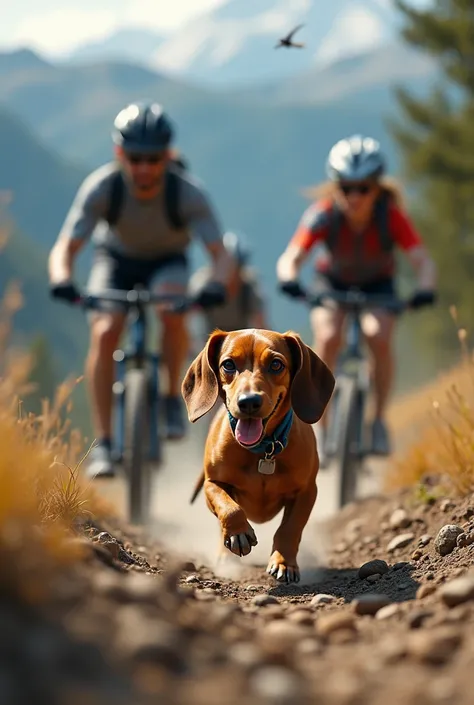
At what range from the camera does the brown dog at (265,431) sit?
13.8 feet

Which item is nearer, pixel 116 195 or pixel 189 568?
pixel 189 568

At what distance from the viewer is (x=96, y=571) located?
9.43 feet

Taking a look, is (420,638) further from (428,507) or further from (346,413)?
(346,413)

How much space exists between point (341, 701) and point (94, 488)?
431 cm

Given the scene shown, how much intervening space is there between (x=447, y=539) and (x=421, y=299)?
3.12 meters

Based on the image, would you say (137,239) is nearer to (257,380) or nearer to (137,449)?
(137,449)

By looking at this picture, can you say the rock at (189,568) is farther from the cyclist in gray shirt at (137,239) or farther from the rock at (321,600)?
the cyclist in gray shirt at (137,239)

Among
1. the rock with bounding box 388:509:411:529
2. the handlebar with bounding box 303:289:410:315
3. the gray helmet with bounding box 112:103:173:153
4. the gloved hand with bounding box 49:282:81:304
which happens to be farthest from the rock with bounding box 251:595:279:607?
the gray helmet with bounding box 112:103:173:153

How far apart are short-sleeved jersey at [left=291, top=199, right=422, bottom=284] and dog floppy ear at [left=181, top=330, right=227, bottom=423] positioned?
303 centimetres

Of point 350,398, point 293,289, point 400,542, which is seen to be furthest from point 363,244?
point 400,542

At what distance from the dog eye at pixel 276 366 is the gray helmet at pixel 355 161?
11.0ft

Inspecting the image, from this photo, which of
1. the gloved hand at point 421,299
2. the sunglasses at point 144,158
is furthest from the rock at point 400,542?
the sunglasses at point 144,158

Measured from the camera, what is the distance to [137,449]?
6.67m

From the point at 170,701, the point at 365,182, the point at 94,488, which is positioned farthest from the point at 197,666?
the point at 365,182
